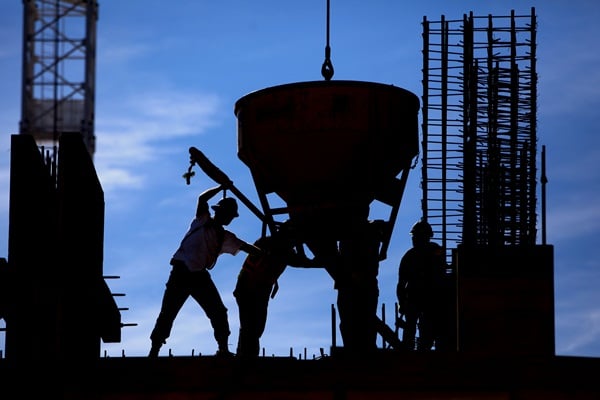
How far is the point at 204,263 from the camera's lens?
55.3ft

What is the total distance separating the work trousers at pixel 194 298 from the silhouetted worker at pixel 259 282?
258 millimetres

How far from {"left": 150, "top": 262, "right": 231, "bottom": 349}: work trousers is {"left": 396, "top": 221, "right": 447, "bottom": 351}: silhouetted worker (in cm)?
295

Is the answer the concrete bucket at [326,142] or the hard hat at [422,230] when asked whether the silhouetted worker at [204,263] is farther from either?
the hard hat at [422,230]

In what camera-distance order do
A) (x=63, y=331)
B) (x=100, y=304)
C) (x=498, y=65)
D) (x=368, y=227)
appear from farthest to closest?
(x=498, y=65), (x=100, y=304), (x=368, y=227), (x=63, y=331)

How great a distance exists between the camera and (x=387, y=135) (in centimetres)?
1727

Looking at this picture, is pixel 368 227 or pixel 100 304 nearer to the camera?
pixel 368 227

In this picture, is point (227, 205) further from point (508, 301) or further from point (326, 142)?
point (508, 301)

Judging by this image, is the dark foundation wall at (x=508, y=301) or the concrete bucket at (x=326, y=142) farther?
the dark foundation wall at (x=508, y=301)

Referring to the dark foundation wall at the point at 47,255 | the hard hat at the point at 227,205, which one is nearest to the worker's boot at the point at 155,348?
the dark foundation wall at the point at 47,255

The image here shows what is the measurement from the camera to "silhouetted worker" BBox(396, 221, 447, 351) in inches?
730

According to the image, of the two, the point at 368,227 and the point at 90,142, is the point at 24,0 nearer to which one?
the point at 90,142

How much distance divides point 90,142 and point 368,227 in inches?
3320

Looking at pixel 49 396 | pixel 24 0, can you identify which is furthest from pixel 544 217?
pixel 24 0

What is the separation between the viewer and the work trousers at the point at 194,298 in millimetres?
16734
